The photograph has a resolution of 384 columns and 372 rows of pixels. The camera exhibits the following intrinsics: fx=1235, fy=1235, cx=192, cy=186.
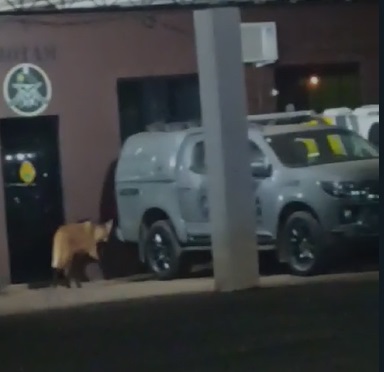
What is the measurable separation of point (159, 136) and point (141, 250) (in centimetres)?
168

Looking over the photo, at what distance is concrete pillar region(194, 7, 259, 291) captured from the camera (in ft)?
44.7

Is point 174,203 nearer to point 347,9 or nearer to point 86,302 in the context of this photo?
→ point 86,302

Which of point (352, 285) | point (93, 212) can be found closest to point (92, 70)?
point (93, 212)

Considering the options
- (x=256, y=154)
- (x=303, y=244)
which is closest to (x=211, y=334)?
(x=303, y=244)

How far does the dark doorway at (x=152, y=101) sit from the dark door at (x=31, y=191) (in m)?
1.06

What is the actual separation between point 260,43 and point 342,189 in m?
3.78

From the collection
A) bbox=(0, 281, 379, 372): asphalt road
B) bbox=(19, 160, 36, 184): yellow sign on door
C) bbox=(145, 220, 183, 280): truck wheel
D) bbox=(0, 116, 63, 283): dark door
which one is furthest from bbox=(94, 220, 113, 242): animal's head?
bbox=(0, 281, 379, 372): asphalt road

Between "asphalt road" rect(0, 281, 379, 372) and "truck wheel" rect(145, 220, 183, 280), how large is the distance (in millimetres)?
3040

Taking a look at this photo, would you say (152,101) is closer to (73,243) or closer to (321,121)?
(73,243)

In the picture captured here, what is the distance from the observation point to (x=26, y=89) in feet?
57.9

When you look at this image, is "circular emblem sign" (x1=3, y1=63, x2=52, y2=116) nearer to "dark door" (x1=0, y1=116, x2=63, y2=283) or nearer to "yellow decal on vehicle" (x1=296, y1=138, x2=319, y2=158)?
"dark door" (x1=0, y1=116, x2=63, y2=283)

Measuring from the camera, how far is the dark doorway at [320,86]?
1889cm

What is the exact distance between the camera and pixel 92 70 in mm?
18031

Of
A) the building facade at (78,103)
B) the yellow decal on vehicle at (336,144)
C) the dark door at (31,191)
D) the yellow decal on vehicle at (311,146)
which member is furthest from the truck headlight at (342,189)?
the dark door at (31,191)
